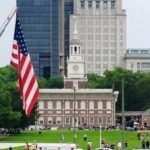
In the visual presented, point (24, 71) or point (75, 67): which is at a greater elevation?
point (75, 67)

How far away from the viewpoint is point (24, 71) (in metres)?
29.6

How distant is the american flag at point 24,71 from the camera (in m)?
29.3

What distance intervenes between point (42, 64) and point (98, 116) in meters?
66.2

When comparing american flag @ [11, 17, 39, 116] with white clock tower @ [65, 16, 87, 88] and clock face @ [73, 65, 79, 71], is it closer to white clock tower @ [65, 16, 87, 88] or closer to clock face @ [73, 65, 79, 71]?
white clock tower @ [65, 16, 87, 88]

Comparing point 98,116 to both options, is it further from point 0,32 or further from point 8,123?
point 0,32

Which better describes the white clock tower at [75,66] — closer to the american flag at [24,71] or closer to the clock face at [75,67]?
the clock face at [75,67]

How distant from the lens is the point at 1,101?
90.1 metres

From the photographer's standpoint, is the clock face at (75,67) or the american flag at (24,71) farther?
the clock face at (75,67)

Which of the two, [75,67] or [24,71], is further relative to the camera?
[75,67]

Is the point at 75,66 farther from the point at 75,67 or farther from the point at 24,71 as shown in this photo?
the point at 24,71

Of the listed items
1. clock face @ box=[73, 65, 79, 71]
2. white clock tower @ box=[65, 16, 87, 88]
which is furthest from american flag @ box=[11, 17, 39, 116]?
clock face @ box=[73, 65, 79, 71]

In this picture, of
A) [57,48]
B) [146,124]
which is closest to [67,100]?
[146,124]

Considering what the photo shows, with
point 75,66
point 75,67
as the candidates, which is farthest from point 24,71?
point 75,66

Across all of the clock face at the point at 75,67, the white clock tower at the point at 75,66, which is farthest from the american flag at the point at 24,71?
the clock face at the point at 75,67
